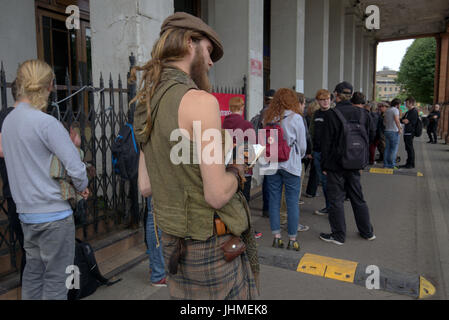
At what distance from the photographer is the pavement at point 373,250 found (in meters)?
3.27

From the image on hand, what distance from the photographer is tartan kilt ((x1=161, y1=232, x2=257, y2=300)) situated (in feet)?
4.90

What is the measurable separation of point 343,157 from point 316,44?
8.80m

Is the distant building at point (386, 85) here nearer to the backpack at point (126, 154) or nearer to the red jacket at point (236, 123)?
the red jacket at point (236, 123)

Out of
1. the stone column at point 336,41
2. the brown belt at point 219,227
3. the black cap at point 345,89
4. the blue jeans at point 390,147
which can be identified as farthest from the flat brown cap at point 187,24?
the stone column at point 336,41

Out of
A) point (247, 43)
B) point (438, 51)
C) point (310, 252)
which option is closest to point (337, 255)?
point (310, 252)

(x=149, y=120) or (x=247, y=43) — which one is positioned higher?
(x=247, y=43)

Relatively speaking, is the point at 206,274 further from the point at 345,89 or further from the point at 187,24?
the point at 345,89

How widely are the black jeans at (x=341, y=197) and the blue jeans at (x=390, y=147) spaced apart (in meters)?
5.61

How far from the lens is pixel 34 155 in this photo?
2.15m

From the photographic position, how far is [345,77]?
18359 mm

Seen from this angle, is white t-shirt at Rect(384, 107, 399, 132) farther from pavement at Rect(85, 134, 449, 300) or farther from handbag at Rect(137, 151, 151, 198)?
handbag at Rect(137, 151, 151, 198)

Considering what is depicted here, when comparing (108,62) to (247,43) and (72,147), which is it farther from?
(247,43)

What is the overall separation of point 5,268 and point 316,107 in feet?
18.6

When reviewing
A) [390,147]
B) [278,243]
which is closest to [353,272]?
[278,243]
